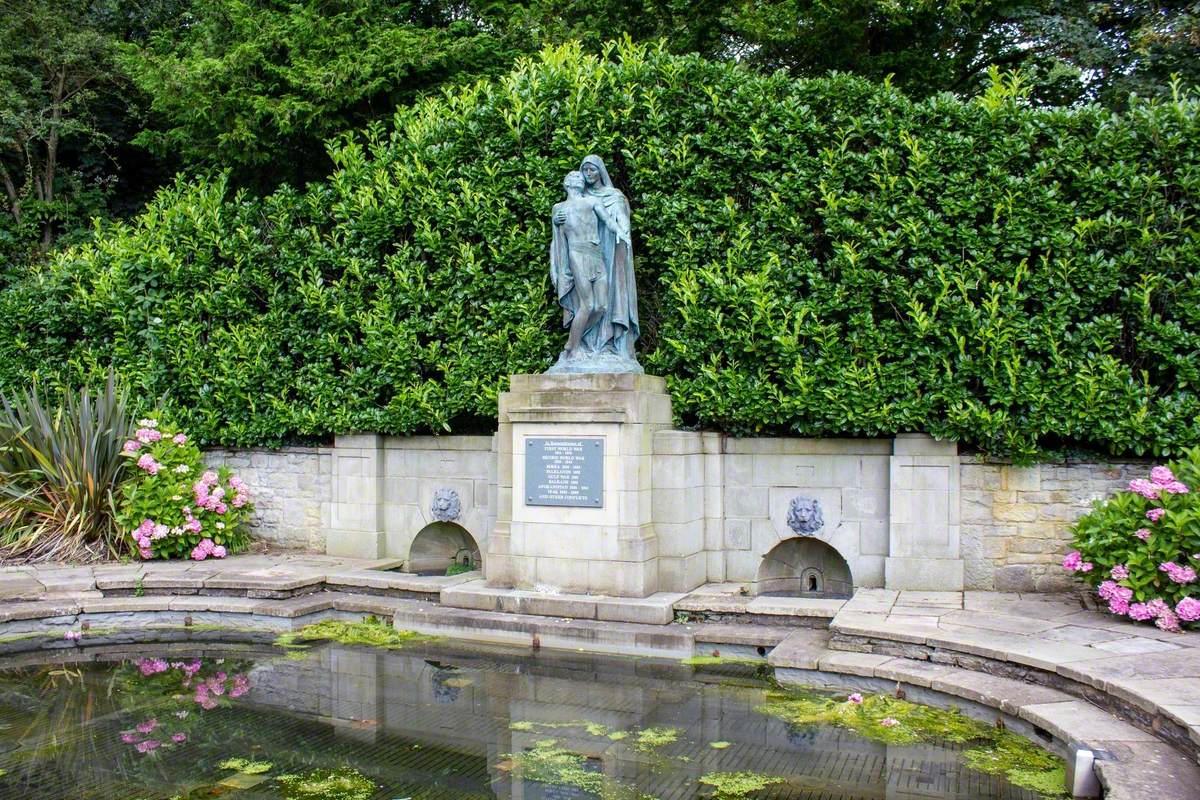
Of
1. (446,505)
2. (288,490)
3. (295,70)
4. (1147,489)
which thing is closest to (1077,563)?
(1147,489)

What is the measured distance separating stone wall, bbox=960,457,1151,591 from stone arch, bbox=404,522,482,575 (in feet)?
15.9

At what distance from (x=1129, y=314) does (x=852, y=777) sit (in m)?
5.17


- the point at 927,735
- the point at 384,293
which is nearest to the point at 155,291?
the point at 384,293

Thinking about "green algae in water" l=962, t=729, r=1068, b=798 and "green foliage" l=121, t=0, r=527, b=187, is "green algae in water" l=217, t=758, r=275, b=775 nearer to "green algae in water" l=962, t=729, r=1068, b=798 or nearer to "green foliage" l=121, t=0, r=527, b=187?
"green algae in water" l=962, t=729, r=1068, b=798

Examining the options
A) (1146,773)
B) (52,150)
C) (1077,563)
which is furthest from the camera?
(52,150)

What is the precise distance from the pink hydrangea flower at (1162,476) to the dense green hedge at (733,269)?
27.3 inches

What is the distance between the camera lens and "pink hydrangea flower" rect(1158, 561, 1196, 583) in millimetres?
6730

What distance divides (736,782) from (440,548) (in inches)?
252

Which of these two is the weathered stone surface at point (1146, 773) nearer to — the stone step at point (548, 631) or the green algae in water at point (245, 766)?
the stone step at point (548, 631)

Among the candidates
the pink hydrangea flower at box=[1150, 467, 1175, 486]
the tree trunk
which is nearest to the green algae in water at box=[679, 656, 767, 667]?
the pink hydrangea flower at box=[1150, 467, 1175, 486]

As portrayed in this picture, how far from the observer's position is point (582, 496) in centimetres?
830

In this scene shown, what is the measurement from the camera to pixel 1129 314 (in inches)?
317

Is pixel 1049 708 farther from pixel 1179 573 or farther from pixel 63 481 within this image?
pixel 63 481

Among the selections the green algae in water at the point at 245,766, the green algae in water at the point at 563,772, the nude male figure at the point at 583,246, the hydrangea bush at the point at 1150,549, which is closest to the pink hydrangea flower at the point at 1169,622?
the hydrangea bush at the point at 1150,549
